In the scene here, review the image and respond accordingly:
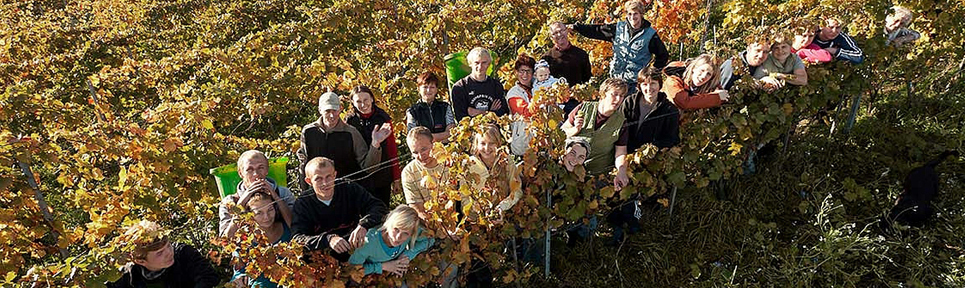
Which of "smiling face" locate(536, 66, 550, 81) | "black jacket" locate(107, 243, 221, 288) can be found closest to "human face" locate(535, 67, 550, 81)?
"smiling face" locate(536, 66, 550, 81)

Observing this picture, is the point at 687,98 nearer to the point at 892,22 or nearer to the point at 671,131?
the point at 671,131

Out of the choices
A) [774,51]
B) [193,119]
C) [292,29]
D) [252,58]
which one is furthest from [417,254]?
[292,29]

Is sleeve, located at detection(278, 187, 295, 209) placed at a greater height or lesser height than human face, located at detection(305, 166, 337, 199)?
lesser

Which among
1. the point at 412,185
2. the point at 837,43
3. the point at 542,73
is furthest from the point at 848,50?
the point at 412,185

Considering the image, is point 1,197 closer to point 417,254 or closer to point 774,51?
point 417,254

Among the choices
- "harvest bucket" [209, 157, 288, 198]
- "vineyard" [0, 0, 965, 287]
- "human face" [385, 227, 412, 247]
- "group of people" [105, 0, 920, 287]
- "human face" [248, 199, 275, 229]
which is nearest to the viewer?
"human face" [385, 227, 412, 247]

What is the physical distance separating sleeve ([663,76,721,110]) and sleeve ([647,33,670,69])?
1.30 metres

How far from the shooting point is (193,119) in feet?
11.2

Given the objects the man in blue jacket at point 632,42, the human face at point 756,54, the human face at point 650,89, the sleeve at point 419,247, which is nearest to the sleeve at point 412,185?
the sleeve at point 419,247

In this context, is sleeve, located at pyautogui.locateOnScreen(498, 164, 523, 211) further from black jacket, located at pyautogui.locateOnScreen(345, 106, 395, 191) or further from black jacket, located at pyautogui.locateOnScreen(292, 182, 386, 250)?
black jacket, located at pyautogui.locateOnScreen(345, 106, 395, 191)

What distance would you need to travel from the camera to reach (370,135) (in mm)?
3547

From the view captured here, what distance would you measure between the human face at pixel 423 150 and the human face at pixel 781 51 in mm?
2293

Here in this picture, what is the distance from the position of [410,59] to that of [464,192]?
8.91ft

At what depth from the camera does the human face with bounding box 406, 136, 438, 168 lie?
2820 millimetres
